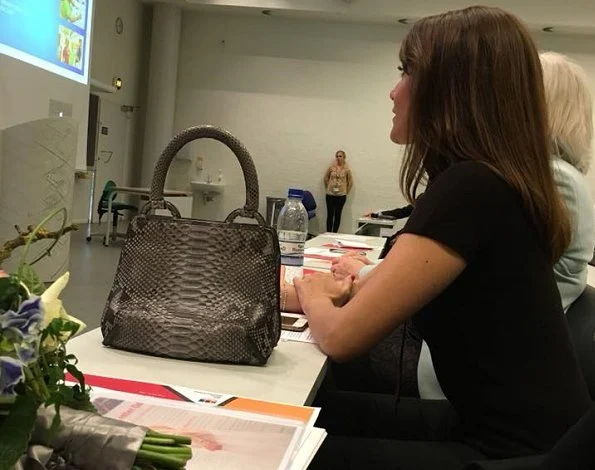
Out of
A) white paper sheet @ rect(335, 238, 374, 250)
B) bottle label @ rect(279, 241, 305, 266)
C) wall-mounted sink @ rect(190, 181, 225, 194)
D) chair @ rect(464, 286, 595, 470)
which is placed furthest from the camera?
wall-mounted sink @ rect(190, 181, 225, 194)

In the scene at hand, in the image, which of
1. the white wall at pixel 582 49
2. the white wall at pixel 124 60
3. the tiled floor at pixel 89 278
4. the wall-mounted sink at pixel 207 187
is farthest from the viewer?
the wall-mounted sink at pixel 207 187

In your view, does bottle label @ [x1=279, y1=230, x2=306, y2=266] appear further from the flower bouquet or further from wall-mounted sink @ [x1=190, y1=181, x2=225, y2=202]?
→ wall-mounted sink @ [x1=190, y1=181, x2=225, y2=202]

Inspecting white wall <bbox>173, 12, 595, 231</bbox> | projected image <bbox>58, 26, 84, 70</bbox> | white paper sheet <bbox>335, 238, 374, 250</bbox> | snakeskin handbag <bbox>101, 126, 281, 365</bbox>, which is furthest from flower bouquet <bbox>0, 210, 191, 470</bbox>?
white wall <bbox>173, 12, 595, 231</bbox>

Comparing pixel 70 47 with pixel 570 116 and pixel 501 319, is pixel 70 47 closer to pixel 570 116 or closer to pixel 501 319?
pixel 570 116

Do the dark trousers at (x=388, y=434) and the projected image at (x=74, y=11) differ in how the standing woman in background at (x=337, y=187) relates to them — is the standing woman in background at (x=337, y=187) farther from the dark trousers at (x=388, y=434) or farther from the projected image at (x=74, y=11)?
the dark trousers at (x=388, y=434)

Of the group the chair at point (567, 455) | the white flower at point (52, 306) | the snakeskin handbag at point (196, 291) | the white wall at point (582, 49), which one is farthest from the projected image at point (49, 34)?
the white wall at point (582, 49)

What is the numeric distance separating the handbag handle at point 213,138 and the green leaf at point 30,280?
592 millimetres

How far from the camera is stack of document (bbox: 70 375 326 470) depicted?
67cm

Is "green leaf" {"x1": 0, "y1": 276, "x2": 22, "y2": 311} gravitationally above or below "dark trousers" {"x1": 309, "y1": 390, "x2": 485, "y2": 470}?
above

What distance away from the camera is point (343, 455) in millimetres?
1036

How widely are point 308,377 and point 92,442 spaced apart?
54cm

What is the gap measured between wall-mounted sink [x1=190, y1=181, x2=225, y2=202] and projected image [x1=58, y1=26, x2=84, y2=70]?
14.9ft

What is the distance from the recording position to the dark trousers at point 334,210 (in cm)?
967

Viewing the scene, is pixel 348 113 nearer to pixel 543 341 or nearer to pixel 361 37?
pixel 361 37
